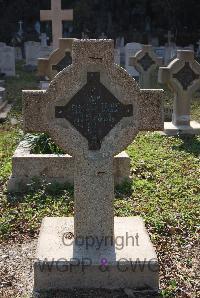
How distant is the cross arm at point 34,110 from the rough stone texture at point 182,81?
5.74 m

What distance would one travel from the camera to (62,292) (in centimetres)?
357

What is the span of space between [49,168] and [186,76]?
4292mm

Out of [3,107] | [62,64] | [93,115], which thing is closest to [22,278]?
[93,115]

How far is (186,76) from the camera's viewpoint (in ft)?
30.0

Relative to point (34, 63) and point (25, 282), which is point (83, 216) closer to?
point (25, 282)

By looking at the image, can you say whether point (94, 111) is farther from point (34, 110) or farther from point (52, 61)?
point (52, 61)

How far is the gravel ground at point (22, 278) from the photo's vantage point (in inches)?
140

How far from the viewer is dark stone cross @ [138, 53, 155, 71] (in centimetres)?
1361

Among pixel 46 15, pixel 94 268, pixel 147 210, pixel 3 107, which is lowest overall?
pixel 3 107

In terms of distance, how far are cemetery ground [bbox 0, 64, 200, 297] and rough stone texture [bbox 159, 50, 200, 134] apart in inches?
48.3

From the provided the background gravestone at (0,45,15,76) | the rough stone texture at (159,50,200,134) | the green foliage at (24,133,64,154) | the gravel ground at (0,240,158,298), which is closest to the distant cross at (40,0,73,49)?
the background gravestone at (0,45,15,76)

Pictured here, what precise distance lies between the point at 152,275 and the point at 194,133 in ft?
19.2

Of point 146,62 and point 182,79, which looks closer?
point 182,79

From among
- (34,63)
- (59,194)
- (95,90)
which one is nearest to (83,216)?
(95,90)
